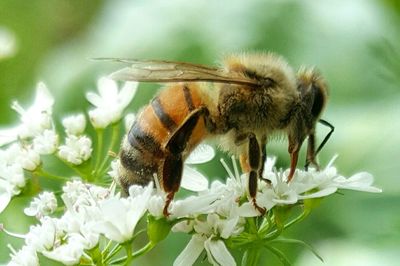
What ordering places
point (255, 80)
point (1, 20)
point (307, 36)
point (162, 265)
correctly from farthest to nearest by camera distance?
point (1, 20) < point (307, 36) < point (162, 265) < point (255, 80)

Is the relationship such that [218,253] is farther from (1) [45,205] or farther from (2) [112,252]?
(1) [45,205]

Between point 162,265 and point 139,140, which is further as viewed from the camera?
point 162,265

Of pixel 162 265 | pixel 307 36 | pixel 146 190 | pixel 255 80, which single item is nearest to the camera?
pixel 146 190

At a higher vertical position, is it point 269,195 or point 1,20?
point 1,20

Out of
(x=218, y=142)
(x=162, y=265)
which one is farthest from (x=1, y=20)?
(x=218, y=142)

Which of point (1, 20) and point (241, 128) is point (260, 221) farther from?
point (1, 20)

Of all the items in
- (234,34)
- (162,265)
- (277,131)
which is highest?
(234,34)

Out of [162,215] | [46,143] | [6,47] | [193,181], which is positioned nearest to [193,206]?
[162,215]
